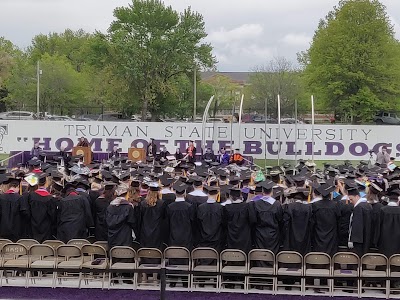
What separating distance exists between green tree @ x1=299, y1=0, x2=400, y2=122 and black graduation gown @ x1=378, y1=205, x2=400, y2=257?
31371mm

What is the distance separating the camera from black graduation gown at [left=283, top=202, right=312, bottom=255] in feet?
33.9

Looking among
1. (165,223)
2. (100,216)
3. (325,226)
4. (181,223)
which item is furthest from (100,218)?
(325,226)

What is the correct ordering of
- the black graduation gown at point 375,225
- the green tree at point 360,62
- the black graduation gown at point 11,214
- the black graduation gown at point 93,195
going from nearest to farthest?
the black graduation gown at point 375,225 → the black graduation gown at point 11,214 → the black graduation gown at point 93,195 → the green tree at point 360,62

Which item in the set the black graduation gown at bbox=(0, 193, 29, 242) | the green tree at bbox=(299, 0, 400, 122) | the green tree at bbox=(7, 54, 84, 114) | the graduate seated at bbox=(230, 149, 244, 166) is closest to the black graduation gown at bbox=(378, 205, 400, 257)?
the black graduation gown at bbox=(0, 193, 29, 242)

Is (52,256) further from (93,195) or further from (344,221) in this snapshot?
(344,221)

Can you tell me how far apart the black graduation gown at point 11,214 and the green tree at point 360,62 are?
106 feet

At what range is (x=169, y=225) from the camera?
10.7 meters

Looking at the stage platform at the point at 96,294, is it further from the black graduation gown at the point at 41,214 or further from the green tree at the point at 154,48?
the green tree at the point at 154,48

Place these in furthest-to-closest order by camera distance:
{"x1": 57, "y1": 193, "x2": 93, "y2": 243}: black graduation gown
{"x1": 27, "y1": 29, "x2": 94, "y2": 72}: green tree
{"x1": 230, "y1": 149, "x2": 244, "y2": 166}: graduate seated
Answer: {"x1": 27, "y1": 29, "x2": 94, "y2": 72}: green tree → {"x1": 230, "y1": 149, "x2": 244, "y2": 166}: graduate seated → {"x1": 57, "y1": 193, "x2": 93, "y2": 243}: black graduation gown

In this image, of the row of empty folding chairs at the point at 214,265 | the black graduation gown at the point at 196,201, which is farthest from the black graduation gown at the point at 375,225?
the black graduation gown at the point at 196,201

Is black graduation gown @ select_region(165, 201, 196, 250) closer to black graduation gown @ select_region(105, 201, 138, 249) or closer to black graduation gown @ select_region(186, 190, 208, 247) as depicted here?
black graduation gown @ select_region(186, 190, 208, 247)

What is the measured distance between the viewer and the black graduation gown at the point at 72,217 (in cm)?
1094

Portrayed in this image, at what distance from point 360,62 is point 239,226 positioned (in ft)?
107

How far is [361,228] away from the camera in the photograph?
10.1 m
